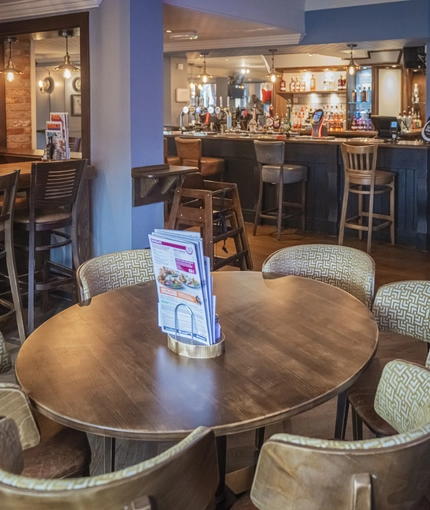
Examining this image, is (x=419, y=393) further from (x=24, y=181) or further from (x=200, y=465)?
(x=24, y=181)

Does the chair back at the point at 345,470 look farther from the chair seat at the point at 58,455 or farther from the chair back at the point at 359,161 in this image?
the chair back at the point at 359,161

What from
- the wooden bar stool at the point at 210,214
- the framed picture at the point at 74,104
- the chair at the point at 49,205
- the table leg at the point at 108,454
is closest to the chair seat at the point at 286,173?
the wooden bar stool at the point at 210,214

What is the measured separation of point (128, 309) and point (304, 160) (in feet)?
17.3

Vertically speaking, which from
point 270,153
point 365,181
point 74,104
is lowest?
point 365,181

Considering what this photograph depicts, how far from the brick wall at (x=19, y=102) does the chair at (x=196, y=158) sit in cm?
203

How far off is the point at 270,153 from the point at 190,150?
1119mm

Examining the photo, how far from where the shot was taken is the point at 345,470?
1184 millimetres

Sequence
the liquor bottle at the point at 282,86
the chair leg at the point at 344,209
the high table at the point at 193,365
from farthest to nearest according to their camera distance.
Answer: the liquor bottle at the point at 282,86 → the chair leg at the point at 344,209 → the high table at the point at 193,365

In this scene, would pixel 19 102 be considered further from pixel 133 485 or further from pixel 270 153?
pixel 133 485

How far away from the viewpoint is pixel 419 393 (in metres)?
1.52

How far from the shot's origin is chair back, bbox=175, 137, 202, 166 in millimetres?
7383

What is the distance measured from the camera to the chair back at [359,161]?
5949 millimetres

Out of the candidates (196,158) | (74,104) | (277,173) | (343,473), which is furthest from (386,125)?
(74,104)

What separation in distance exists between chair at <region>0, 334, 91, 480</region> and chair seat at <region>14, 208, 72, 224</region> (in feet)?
7.14
